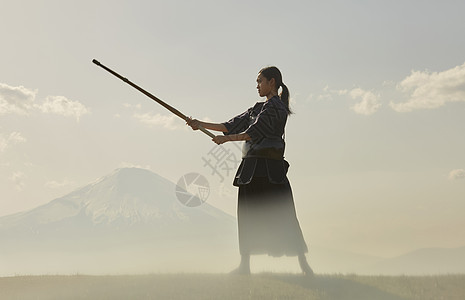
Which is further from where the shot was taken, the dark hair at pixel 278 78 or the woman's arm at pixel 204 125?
the woman's arm at pixel 204 125

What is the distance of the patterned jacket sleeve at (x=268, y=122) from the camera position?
7.40m

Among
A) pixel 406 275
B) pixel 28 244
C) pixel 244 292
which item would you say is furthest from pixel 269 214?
pixel 28 244

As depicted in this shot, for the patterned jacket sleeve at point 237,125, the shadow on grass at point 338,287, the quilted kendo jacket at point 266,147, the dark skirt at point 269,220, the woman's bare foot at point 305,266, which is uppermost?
the patterned jacket sleeve at point 237,125

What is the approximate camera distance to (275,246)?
25.0 ft

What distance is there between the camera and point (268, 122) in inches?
292

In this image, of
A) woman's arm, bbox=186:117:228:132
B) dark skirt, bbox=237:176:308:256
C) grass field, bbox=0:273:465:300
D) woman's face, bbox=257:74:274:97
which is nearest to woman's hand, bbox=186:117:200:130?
woman's arm, bbox=186:117:228:132

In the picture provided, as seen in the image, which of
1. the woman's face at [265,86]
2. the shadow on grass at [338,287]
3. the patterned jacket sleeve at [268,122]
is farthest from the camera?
the woman's face at [265,86]

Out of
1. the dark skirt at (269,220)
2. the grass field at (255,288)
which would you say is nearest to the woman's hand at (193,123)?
the dark skirt at (269,220)

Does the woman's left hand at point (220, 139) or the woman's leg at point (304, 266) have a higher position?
the woman's left hand at point (220, 139)

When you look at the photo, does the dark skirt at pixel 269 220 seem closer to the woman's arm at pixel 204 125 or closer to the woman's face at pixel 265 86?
the woman's arm at pixel 204 125

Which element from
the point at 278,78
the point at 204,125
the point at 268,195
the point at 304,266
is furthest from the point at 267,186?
the point at 278,78

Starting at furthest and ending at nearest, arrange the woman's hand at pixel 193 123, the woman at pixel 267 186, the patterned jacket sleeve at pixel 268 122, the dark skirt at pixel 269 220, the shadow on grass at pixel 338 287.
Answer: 1. the woman's hand at pixel 193 123
2. the dark skirt at pixel 269 220
3. the woman at pixel 267 186
4. the patterned jacket sleeve at pixel 268 122
5. the shadow on grass at pixel 338 287

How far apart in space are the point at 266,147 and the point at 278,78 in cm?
125

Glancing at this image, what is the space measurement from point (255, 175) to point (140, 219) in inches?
4432
